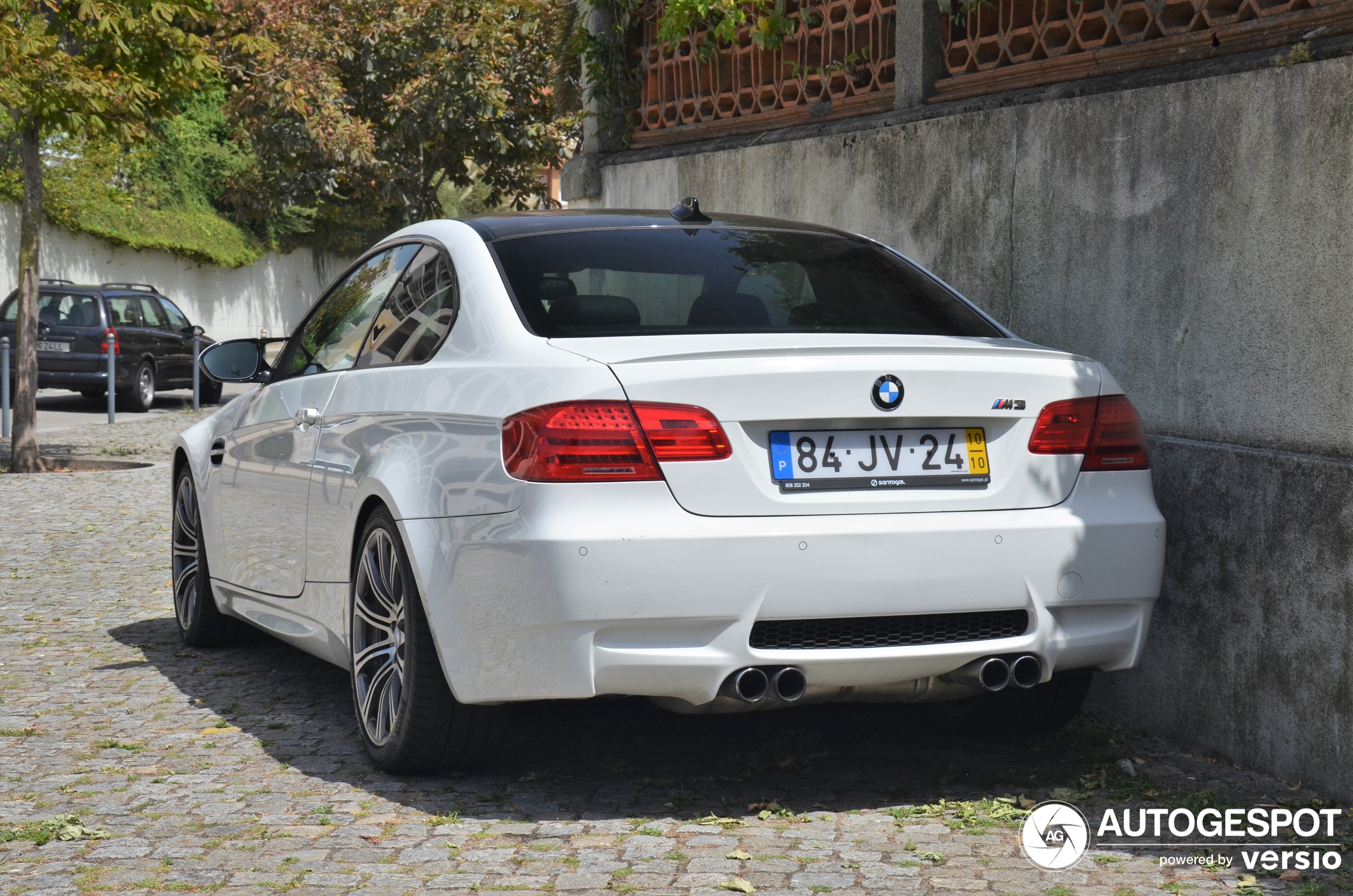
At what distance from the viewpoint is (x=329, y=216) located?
1650 inches

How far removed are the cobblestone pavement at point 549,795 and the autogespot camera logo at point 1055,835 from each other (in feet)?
0.18

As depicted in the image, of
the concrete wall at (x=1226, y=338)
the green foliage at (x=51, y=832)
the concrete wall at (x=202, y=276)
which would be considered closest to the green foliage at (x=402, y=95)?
the concrete wall at (x=202, y=276)

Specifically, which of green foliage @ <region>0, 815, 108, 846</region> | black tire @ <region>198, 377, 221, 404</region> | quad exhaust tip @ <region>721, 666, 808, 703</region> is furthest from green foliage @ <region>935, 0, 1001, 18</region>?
black tire @ <region>198, 377, 221, 404</region>

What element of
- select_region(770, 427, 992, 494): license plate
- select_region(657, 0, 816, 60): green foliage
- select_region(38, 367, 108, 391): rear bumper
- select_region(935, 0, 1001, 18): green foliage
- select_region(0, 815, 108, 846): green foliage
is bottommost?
select_region(0, 815, 108, 846): green foliage

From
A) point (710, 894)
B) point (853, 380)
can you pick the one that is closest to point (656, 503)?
point (853, 380)

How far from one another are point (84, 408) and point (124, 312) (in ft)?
5.25

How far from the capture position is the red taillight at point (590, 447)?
4105 millimetres

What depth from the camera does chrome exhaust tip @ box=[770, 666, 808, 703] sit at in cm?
421

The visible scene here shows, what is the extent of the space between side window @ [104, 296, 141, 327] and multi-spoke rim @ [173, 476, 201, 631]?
16.7 meters

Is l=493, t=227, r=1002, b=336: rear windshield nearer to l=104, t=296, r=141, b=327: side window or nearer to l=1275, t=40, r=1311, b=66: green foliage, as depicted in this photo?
l=1275, t=40, r=1311, b=66: green foliage

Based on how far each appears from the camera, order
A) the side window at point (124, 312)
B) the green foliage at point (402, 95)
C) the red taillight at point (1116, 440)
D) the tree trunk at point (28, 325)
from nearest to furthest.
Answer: the red taillight at point (1116, 440)
the tree trunk at point (28, 325)
the side window at point (124, 312)
the green foliage at point (402, 95)

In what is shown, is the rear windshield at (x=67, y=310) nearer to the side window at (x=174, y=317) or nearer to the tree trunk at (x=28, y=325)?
the side window at (x=174, y=317)

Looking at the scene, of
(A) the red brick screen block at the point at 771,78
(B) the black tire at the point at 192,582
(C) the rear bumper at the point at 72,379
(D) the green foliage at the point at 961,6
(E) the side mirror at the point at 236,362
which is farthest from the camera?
(C) the rear bumper at the point at 72,379

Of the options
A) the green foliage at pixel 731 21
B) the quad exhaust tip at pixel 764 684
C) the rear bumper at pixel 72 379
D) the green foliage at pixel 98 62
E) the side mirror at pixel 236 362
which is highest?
the green foliage at pixel 98 62
